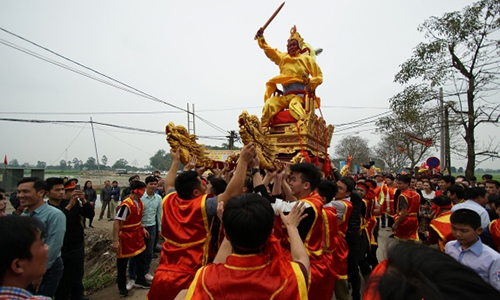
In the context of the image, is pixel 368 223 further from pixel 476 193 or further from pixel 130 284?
pixel 130 284

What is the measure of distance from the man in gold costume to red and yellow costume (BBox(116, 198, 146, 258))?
3431 mm

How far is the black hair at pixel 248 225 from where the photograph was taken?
52.3 inches

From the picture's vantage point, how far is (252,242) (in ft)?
4.38

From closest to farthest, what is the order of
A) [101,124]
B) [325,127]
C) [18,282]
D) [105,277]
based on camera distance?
[18,282] < [105,277] < [325,127] < [101,124]

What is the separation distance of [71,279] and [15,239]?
9.67 feet

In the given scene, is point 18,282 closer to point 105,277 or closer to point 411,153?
point 105,277

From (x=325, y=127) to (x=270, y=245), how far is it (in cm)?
585

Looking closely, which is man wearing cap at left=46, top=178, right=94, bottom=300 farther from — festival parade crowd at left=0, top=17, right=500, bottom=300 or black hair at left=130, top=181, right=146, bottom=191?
black hair at left=130, top=181, right=146, bottom=191

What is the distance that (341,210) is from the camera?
3.53 metres

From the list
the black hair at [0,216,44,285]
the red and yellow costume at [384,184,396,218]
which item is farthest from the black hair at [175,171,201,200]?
the red and yellow costume at [384,184,396,218]

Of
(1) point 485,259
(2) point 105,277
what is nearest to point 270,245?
(1) point 485,259

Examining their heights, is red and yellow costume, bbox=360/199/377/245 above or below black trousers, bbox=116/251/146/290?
above

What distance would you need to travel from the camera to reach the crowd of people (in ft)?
3.13

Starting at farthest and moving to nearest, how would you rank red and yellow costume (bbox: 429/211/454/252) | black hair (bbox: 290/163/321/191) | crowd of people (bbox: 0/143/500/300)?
red and yellow costume (bbox: 429/211/454/252) → black hair (bbox: 290/163/321/191) → crowd of people (bbox: 0/143/500/300)
